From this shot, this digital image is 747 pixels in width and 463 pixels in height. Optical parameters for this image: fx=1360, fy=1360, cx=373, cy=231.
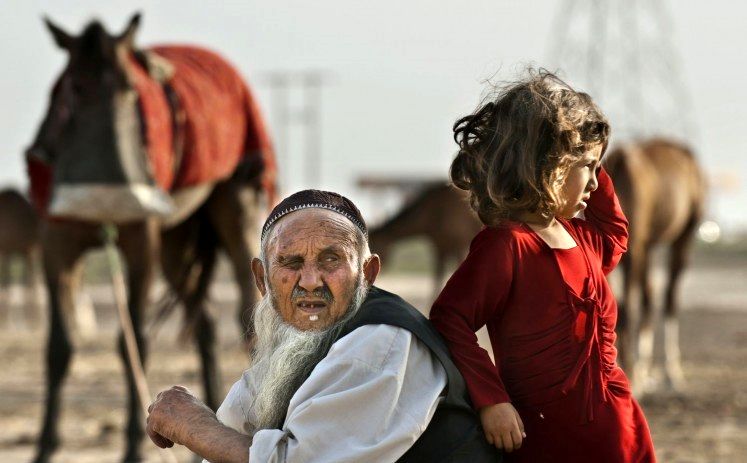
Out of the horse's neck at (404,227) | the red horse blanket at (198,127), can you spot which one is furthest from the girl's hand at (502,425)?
the horse's neck at (404,227)

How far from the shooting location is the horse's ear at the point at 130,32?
631 cm

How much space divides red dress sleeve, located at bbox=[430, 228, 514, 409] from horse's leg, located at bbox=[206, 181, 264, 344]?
14.1ft

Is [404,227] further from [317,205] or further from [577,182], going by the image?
[317,205]

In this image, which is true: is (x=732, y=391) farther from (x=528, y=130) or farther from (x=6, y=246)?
(x=6, y=246)

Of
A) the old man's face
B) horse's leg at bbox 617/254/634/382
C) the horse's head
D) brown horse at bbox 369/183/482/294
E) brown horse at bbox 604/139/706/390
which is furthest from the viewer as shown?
brown horse at bbox 369/183/482/294

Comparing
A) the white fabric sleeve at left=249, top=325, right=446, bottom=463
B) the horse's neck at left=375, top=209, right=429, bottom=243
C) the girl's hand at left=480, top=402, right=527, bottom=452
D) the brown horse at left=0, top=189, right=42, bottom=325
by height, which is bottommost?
the horse's neck at left=375, top=209, right=429, bottom=243

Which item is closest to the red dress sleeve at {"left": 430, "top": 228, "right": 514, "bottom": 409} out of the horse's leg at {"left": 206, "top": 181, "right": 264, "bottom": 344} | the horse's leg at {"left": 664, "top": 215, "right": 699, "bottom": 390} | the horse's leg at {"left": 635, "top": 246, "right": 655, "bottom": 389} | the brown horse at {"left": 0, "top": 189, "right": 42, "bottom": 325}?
the horse's leg at {"left": 206, "top": 181, "right": 264, "bottom": 344}

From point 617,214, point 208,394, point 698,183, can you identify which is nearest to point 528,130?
point 617,214

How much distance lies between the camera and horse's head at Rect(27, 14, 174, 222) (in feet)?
19.8

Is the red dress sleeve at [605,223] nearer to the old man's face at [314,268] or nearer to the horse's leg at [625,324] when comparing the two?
the old man's face at [314,268]

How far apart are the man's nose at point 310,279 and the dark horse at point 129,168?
3020 mm

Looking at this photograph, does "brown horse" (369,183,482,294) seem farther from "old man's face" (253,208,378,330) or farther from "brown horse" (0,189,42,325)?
→ "old man's face" (253,208,378,330)

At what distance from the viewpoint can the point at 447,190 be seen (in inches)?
602

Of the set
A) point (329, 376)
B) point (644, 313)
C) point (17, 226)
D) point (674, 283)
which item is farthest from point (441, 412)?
point (17, 226)
